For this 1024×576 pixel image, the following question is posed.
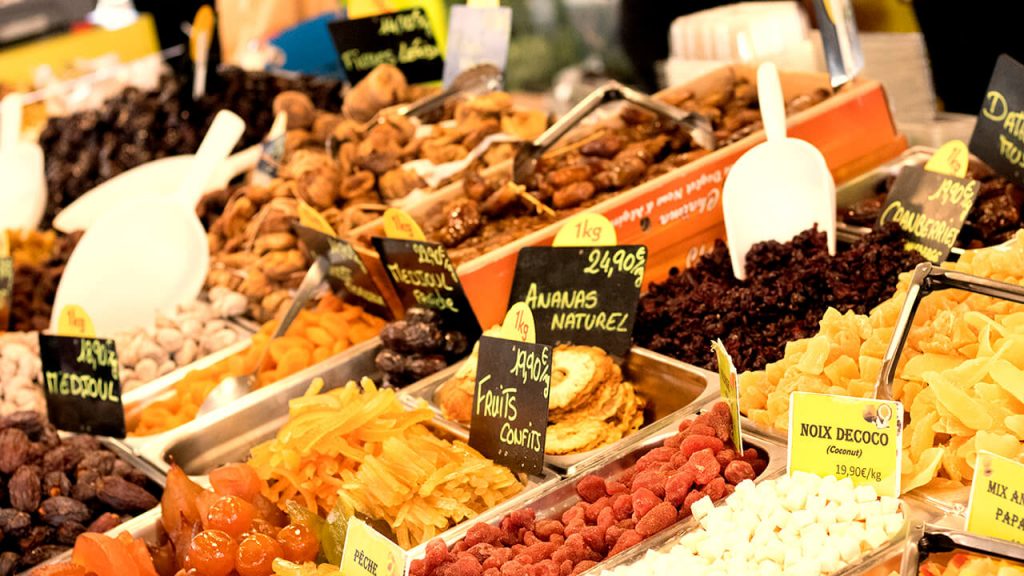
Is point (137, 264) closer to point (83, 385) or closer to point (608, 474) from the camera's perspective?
point (83, 385)

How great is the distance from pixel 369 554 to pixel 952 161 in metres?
1.58

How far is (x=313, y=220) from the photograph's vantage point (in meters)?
2.95

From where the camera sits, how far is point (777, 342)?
2262 millimetres

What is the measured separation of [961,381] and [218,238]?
2368mm

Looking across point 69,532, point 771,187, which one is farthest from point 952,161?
point 69,532

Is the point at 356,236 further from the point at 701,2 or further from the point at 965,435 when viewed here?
the point at 701,2

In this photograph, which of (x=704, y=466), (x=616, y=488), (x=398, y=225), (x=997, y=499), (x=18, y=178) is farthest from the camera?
(x=18, y=178)

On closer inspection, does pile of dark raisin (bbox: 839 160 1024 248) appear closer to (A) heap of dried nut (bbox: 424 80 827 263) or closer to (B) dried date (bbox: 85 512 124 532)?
(A) heap of dried nut (bbox: 424 80 827 263)

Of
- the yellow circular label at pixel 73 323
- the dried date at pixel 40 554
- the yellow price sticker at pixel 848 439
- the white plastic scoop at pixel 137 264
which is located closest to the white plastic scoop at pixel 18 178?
the white plastic scoop at pixel 137 264

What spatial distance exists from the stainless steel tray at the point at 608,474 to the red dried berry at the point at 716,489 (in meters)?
0.07

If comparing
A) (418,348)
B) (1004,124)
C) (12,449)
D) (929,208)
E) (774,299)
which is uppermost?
(1004,124)

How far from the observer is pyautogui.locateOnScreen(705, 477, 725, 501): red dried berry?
1771 millimetres

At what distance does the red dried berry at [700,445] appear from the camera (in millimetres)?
1890

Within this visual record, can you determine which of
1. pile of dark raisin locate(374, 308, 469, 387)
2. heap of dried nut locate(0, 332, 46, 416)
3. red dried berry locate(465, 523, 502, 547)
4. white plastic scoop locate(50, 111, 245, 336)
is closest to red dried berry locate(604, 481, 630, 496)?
red dried berry locate(465, 523, 502, 547)
